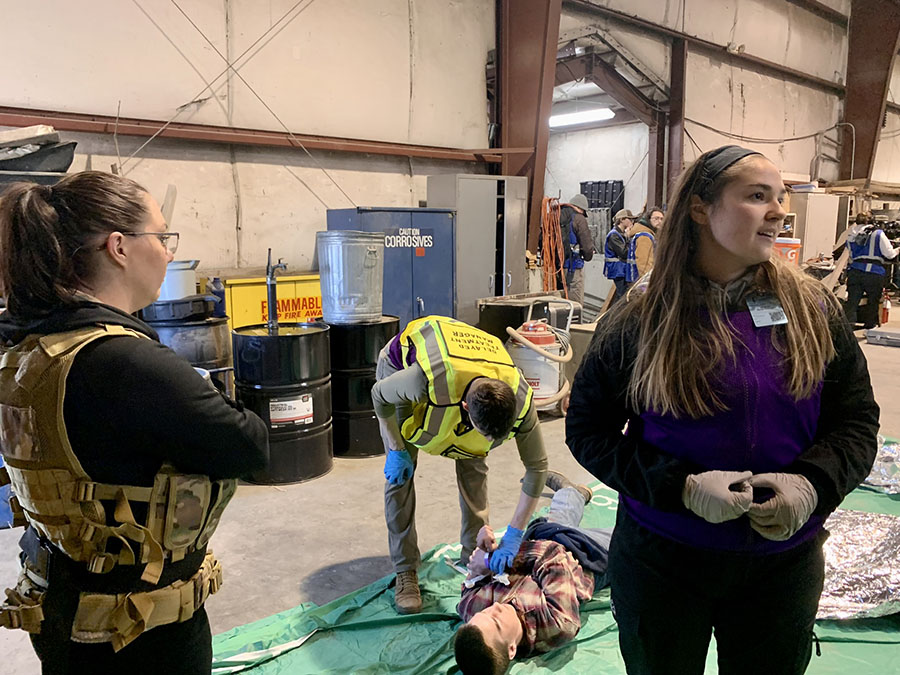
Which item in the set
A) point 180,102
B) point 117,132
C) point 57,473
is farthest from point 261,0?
point 57,473

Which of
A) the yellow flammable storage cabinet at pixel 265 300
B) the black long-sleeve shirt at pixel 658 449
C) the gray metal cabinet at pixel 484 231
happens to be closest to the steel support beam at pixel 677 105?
the gray metal cabinet at pixel 484 231

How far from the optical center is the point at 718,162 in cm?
133

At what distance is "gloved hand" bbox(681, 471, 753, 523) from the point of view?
1.17 m

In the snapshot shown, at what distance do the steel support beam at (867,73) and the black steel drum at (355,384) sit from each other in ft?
39.5

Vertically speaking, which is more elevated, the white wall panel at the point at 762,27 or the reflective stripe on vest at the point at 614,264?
the white wall panel at the point at 762,27

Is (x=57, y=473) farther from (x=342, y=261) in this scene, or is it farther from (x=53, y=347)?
(x=342, y=261)

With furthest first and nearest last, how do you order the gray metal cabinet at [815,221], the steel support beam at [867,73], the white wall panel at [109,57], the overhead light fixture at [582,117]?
the overhead light fixture at [582,117]
the steel support beam at [867,73]
the gray metal cabinet at [815,221]
the white wall panel at [109,57]

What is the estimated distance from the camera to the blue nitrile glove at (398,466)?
253 centimetres

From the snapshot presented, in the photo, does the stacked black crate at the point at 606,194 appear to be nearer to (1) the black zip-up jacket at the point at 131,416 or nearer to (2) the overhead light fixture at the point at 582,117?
(2) the overhead light fixture at the point at 582,117

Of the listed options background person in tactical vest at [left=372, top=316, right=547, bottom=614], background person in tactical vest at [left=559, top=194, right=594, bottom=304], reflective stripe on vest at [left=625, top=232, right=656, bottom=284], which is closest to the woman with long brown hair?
background person in tactical vest at [left=372, top=316, right=547, bottom=614]

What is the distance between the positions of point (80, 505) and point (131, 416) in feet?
0.59

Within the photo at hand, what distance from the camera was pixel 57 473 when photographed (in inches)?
43.1

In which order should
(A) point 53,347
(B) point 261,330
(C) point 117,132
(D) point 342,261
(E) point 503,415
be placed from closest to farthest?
(A) point 53,347, (E) point 503,415, (B) point 261,330, (D) point 342,261, (C) point 117,132

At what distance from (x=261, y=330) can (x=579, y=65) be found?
22.4 ft
